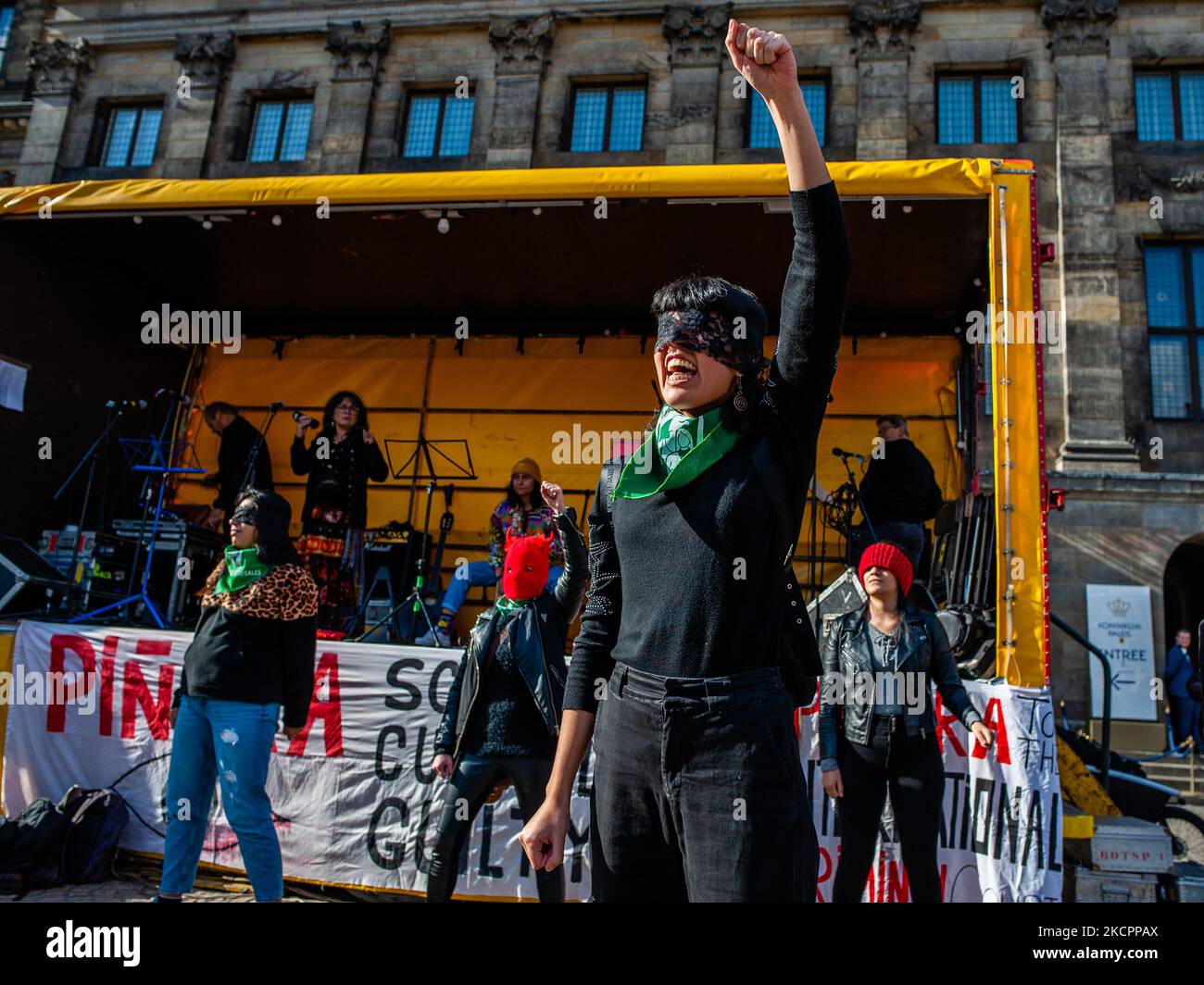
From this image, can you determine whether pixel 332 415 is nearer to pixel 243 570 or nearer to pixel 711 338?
pixel 243 570

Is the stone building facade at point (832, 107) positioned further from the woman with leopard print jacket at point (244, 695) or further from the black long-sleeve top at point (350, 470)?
the woman with leopard print jacket at point (244, 695)

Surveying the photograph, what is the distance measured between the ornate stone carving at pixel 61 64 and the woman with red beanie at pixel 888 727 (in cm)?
2136

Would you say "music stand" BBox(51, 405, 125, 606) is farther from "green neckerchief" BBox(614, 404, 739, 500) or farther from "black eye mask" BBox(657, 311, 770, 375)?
"black eye mask" BBox(657, 311, 770, 375)

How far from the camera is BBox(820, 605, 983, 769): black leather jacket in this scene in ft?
15.0

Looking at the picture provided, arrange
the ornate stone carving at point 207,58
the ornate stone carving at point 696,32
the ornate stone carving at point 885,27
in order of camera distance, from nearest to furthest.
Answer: the ornate stone carving at point 885,27, the ornate stone carving at point 696,32, the ornate stone carving at point 207,58

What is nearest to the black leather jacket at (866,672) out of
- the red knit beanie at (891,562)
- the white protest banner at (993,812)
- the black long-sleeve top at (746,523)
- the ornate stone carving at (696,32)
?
the red knit beanie at (891,562)

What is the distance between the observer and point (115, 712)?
6.83m

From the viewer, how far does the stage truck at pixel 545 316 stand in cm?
638

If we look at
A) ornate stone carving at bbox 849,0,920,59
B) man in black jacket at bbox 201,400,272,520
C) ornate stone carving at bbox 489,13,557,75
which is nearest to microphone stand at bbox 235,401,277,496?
man in black jacket at bbox 201,400,272,520

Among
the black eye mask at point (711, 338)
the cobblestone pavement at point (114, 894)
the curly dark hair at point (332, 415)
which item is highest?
the curly dark hair at point (332, 415)

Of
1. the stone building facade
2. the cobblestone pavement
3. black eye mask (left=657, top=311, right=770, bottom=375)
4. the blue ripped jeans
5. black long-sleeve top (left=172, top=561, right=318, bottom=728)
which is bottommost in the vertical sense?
the cobblestone pavement

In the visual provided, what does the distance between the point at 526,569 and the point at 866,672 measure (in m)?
1.93

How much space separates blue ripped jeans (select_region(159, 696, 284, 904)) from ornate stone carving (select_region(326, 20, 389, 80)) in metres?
16.7

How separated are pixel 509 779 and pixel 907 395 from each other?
7656mm
